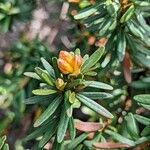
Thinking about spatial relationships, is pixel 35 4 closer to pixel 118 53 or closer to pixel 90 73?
pixel 118 53

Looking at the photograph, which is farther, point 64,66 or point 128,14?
point 128,14

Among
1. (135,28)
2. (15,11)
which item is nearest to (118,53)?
(135,28)

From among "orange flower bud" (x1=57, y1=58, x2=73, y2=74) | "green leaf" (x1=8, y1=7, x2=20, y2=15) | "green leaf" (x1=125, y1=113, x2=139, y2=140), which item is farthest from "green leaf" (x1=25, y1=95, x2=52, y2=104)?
"green leaf" (x1=8, y1=7, x2=20, y2=15)

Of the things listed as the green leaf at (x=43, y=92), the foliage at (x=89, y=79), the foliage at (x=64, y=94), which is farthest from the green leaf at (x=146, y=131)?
the green leaf at (x=43, y=92)

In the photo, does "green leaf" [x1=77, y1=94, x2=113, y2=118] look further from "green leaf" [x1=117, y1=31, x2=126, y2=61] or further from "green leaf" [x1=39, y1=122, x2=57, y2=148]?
"green leaf" [x1=117, y1=31, x2=126, y2=61]

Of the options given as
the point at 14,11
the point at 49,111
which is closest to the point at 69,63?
the point at 49,111

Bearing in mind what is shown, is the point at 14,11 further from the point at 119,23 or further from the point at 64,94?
the point at 64,94
